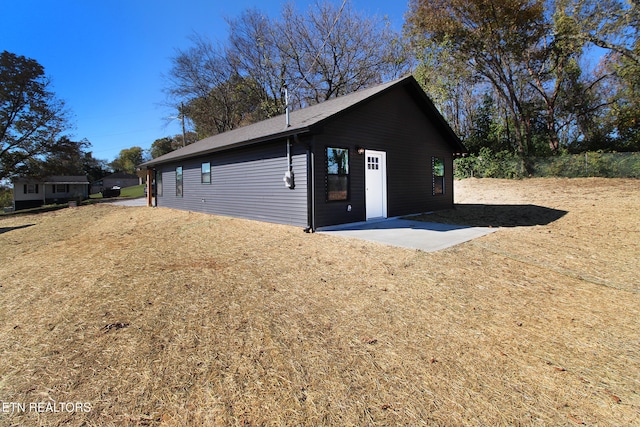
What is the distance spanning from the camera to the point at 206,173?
1234cm

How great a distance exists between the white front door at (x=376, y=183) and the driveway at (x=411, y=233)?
51 cm

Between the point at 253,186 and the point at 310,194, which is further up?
the point at 253,186

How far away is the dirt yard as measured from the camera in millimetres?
1959

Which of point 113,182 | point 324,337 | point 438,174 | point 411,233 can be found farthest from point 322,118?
point 113,182

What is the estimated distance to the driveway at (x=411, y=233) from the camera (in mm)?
6250

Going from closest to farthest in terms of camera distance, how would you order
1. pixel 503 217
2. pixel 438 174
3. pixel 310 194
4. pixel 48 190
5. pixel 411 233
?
pixel 411 233
pixel 310 194
pixel 503 217
pixel 438 174
pixel 48 190

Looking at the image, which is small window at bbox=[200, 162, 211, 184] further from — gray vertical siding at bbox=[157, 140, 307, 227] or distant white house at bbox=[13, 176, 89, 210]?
distant white house at bbox=[13, 176, 89, 210]

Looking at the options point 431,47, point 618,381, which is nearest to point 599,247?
point 618,381

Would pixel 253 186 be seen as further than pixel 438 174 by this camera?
No

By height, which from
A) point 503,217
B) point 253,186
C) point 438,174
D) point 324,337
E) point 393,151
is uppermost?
point 393,151

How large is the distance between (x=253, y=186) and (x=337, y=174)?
291 centimetres

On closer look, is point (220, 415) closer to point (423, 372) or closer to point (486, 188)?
point (423, 372)

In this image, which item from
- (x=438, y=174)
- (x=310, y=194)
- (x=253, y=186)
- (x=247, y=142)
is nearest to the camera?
(x=310, y=194)

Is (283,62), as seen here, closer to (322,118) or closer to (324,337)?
(322,118)
